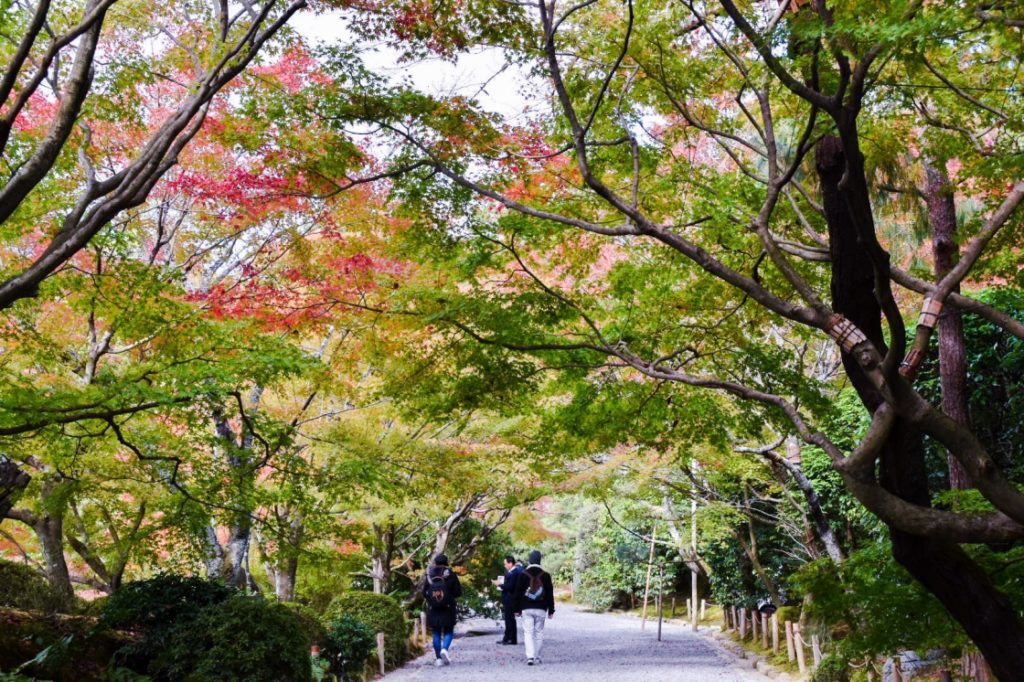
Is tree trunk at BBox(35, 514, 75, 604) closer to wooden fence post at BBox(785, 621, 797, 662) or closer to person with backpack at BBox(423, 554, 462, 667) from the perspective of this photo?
person with backpack at BBox(423, 554, 462, 667)

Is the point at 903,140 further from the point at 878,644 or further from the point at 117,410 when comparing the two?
the point at 117,410

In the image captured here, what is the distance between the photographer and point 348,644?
1059 centimetres

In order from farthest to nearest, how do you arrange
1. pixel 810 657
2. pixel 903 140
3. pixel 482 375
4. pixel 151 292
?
pixel 810 657, pixel 903 140, pixel 482 375, pixel 151 292

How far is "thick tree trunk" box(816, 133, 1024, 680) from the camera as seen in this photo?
439 cm

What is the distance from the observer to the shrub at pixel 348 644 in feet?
34.3

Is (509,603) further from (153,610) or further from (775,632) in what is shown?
(153,610)

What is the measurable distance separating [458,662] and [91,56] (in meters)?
11.2

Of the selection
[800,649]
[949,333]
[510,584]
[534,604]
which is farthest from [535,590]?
[949,333]

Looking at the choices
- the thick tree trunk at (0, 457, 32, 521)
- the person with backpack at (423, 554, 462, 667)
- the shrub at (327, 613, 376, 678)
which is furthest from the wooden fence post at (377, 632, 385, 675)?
the thick tree trunk at (0, 457, 32, 521)

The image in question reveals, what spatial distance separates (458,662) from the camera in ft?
44.8

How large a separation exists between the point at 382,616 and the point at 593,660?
3505mm

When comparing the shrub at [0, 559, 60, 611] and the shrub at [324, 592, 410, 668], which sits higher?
the shrub at [0, 559, 60, 611]

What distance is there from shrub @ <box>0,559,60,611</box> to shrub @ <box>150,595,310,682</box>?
7.91 feet

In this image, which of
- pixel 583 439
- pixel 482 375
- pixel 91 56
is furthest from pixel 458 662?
pixel 91 56
